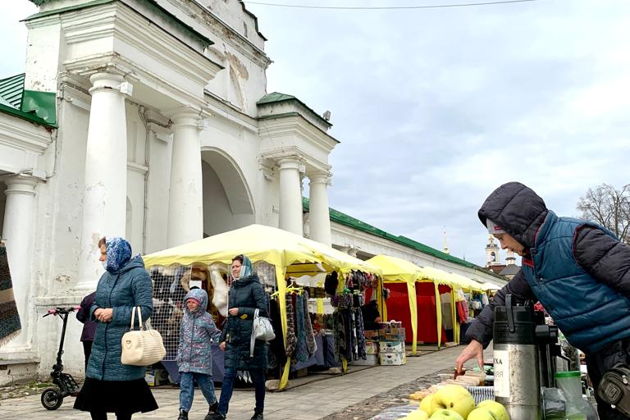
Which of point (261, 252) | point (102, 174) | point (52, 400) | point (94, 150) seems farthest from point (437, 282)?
point (52, 400)

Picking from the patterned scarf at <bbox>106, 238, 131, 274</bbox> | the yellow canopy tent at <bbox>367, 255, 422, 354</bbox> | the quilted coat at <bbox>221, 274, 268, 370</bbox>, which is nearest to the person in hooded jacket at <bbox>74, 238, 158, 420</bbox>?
the patterned scarf at <bbox>106, 238, 131, 274</bbox>

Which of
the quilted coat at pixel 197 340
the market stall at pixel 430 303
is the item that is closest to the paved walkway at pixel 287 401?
the quilted coat at pixel 197 340

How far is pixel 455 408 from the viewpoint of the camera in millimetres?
2369

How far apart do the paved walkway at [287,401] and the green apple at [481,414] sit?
5548mm

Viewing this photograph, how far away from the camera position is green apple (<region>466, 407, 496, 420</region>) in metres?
2.16

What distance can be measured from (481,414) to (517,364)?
266 mm

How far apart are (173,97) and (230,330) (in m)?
7.72

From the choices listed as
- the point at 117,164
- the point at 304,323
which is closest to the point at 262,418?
the point at 304,323

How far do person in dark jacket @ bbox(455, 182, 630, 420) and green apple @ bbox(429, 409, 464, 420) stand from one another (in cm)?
69

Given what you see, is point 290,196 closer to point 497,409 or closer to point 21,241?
point 21,241

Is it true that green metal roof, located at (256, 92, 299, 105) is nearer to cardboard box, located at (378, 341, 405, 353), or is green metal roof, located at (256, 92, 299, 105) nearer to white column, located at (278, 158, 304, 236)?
white column, located at (278, 158, 304, 236)

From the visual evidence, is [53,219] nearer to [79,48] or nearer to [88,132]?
[88,132]

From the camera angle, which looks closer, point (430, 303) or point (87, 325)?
point (87, 325)

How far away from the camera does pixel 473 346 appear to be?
293cm
